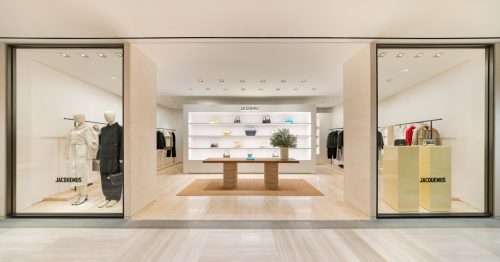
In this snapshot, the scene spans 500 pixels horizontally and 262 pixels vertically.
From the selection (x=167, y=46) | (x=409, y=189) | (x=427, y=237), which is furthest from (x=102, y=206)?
(x=409, y=189)

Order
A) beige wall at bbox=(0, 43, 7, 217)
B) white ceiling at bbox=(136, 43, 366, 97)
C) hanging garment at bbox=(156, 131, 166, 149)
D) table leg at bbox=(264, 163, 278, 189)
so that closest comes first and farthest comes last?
beige wall at bbox=(0, 43, 7, 217)
white ceiling at bbox=(136, 43, 366, 97)
table leg at bbox=(264, 163, 278, 189)
hanging garment at bbox=(156, 131, 166, 149)

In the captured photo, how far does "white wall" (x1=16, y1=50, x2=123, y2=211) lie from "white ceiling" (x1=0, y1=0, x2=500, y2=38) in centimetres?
120

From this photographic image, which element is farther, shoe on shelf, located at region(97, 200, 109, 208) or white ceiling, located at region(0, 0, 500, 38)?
shoe on shelf, located at region(97, 200, 109, 208)

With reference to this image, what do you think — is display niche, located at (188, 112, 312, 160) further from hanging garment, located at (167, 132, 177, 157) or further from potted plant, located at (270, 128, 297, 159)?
potted plant, located at (270, 128, 297, 159)

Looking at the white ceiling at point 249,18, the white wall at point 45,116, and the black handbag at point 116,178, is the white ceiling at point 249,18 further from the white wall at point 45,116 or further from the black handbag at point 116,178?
the black handbag at point 116,178

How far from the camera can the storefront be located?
420 centimetres

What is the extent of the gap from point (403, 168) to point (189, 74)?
511 centimetres

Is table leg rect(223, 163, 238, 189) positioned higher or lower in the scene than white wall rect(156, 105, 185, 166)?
lower

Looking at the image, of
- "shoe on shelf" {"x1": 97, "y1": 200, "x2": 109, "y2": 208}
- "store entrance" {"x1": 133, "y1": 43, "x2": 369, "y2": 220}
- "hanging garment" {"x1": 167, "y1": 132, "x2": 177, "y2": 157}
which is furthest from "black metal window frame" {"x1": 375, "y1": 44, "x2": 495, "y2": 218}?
"hanging garment" {"x1": 167, "y1": 132, "x2": 177, "y2": 157}

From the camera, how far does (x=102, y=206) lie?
454 cm

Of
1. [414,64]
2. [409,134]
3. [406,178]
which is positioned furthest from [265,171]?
[414,64]

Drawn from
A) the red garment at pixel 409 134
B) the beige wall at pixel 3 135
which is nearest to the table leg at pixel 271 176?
the red garment at pixel 409 134

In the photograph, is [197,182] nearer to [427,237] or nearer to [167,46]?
[167,46]

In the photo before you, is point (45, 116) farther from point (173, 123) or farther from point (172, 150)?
point (173, 123)
